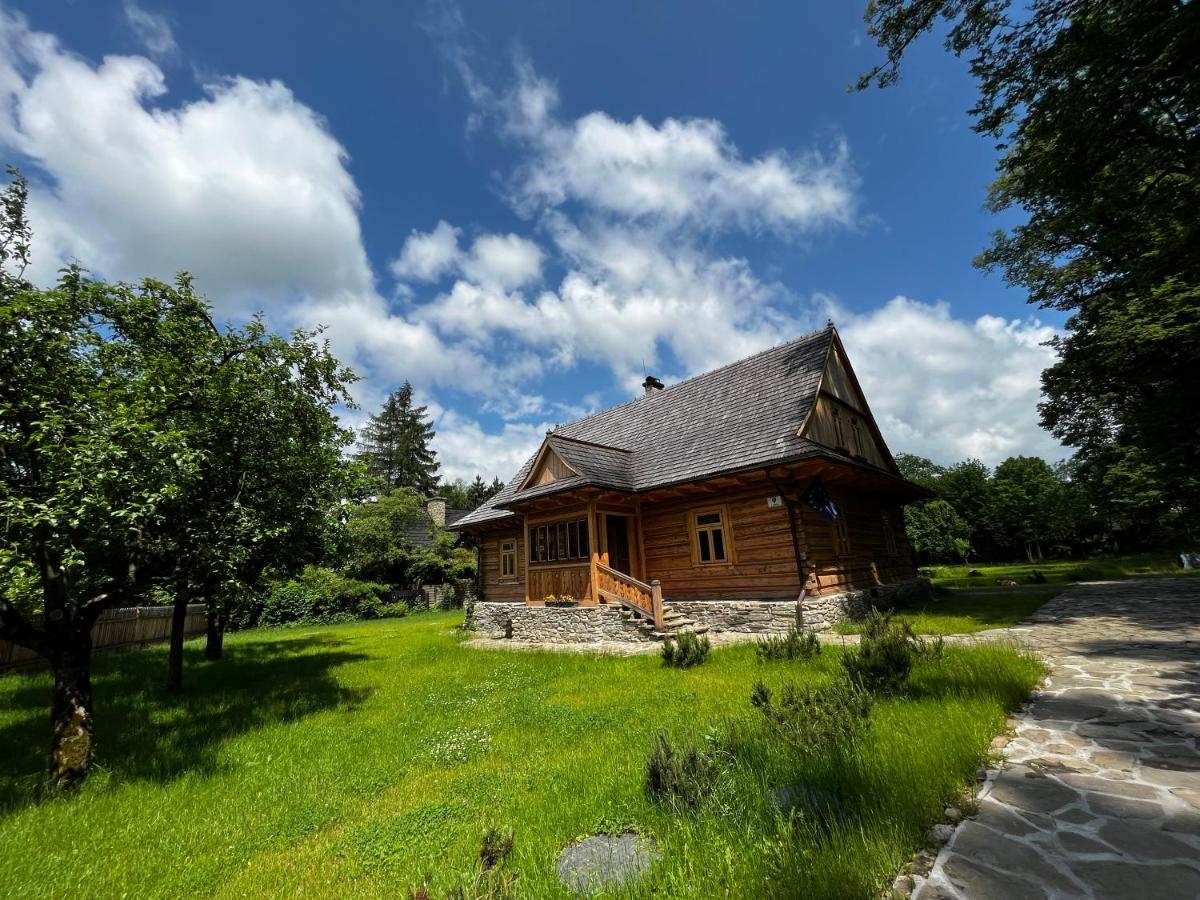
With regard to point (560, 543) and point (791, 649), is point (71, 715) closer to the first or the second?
point (791, 649)

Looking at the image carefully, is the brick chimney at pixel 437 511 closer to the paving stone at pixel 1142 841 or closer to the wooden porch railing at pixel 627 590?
the wooden porch railing at pixel 627 590

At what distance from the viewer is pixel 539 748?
6121 millimetres

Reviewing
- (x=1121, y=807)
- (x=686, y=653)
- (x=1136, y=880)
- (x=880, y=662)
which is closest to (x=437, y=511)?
(x=686, y=653)

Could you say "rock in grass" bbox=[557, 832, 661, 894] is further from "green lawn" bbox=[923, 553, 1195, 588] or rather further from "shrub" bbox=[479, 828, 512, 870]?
"green lawn" bbox=[923, 553, 1195, 588]

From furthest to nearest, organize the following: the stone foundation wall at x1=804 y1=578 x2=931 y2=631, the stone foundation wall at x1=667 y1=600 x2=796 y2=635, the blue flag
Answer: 1. the blue flag
2. the stone foundation wall at x1=667 y1=600 x2=796 y2=635
3. the stone foundation wall at x1=804 y1=578 x2=931 y2=631

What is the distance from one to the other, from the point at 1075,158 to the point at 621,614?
48.3 feet

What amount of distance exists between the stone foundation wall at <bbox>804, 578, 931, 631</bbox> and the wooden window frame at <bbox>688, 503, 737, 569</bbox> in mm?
2446

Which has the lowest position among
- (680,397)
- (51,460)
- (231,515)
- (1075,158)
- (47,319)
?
(231,515)

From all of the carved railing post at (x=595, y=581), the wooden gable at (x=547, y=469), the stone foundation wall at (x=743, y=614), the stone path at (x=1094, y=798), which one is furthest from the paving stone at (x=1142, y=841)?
the wooden gable at (x=547, y=469)

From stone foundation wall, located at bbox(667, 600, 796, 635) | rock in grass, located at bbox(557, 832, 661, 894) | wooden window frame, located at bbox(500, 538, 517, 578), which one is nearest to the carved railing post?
stone foundation wall, located at bbox(667, 600, 796, 635)

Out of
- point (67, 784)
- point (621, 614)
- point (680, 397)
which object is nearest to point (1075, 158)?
point (680, 397)

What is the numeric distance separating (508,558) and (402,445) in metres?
37.4

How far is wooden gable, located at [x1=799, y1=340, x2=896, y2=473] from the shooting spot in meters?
15.3

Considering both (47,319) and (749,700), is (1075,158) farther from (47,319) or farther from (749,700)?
(47,319)
